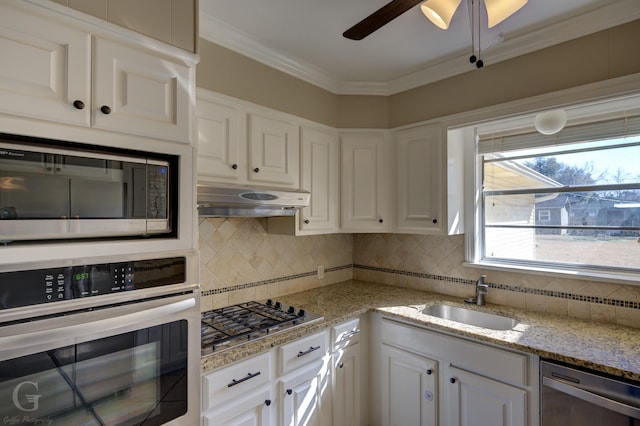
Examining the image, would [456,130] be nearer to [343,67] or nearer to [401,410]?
[343,67]

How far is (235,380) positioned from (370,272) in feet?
5.72

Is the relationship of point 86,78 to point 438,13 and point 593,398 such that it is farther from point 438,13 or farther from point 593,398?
point 593,398

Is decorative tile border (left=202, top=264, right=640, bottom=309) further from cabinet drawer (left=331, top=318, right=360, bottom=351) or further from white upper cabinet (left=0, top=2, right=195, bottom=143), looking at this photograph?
white upper cabinet (left=0, top=2, right=195, bottom=143)

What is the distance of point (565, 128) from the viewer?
213cm

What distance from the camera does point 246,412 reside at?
1.58 meters

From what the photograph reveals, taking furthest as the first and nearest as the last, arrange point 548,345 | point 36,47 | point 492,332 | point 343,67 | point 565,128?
point 343,67, point 565,128, point 492,332, point 548,345, point 36,47

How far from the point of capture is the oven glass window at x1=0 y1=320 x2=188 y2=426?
2.99ft

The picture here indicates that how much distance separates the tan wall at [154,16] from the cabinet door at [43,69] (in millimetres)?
101

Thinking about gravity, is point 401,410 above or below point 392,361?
below

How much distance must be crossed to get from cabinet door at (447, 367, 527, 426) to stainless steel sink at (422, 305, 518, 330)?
447 mm

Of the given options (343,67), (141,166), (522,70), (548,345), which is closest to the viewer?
(141,166)

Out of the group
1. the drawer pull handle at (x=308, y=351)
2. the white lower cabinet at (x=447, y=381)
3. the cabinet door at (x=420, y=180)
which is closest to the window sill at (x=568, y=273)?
the cabinet door at (x=420, y=180)

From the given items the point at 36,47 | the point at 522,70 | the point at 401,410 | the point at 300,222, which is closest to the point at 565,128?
the point at 522,70

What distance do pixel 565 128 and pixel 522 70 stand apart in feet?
1.62
